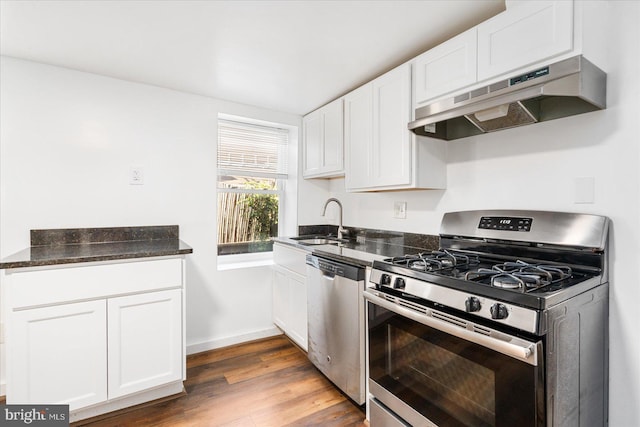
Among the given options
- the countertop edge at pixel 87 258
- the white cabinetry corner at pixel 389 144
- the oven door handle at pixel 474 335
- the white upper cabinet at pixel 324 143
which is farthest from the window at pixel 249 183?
the oven door handle at pixel 474 335

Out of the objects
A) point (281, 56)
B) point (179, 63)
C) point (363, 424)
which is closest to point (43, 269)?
point (179, 63)

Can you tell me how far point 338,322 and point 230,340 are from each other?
4.31 feet

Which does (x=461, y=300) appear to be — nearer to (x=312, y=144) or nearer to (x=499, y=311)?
(x=499, y=311)

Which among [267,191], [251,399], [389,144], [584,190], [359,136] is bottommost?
[251,399]

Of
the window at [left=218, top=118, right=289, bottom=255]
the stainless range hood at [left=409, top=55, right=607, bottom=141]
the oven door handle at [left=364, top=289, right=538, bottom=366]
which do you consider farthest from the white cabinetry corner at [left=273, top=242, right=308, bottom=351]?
the stainless range hood at [left=409, top=55, right=607, bottom=141]

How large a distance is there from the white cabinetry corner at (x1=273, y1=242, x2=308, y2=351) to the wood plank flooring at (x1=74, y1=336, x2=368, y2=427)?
0.80 ft

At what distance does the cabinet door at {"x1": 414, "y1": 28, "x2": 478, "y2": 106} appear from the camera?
5.06ft

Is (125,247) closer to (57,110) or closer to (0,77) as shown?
(57,110)

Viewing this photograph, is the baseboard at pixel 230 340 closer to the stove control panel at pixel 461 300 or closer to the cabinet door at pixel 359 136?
the cabinet door at pixel 359 136

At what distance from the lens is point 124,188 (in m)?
2.38

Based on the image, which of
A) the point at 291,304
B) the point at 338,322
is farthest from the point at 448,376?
the point at 291,304

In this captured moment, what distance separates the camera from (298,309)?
251cm

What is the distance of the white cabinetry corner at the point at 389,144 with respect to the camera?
1.91 meters

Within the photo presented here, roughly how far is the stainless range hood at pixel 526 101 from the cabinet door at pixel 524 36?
0.23ft
